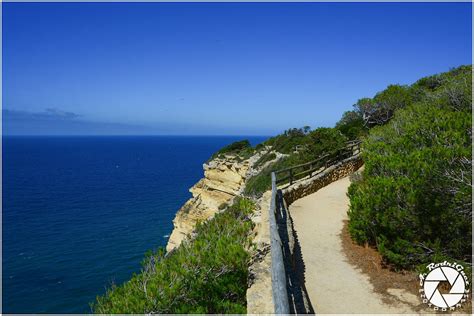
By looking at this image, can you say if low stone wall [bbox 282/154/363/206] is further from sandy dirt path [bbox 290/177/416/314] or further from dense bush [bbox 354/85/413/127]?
dense bush [bbox 354/85/413/127]

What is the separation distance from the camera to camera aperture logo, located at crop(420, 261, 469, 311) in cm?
621

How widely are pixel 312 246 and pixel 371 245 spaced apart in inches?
63.5

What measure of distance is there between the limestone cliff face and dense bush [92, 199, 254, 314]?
25981 millimetres

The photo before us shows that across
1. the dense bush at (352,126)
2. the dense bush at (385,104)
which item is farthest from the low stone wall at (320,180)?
the dense bush at (352,126)

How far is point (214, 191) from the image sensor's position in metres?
35.6

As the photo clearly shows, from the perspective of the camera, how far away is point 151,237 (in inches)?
1458

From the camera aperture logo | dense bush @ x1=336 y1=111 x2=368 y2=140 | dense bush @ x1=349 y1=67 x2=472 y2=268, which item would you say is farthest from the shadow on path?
dense bush @ x1=336 y1=111 x2=368 y2=140

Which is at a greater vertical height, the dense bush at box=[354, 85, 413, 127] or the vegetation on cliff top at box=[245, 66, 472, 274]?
the dense bush at box=[354, 85, 413, 127]

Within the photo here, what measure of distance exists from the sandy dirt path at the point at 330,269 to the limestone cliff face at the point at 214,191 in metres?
19.9

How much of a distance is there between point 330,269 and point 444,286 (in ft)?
7.95

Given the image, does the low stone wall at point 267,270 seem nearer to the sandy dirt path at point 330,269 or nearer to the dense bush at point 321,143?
the sandy dirt path at point 330,269

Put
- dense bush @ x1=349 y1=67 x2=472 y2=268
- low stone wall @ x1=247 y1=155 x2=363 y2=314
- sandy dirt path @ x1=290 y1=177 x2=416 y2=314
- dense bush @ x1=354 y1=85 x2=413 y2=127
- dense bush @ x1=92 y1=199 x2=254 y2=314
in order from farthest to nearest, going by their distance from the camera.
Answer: dense bush @ x1=354 y1=85 x2=413 y2=127, dense bush @ x1=349 y1=67 x2=472 y2=268, sandy dirt path @ x1=290 y1=177 x2=416 y2=314, low stone wall @ x1=247 y1=155 x2=363 y2=314, dense bush @ x1=92 y1=199 x2=254 y2=314

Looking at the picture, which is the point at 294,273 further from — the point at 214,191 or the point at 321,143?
the point at 214,191

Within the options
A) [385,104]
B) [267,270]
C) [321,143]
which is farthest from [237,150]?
[267,270]
